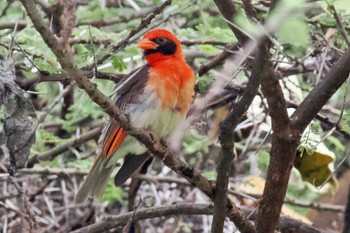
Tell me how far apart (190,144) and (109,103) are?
291 centimetres

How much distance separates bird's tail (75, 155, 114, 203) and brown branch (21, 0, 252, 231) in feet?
3.07

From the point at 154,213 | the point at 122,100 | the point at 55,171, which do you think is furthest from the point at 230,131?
the point at 55,171

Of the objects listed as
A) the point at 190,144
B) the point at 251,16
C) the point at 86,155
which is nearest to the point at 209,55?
the point at 190,144

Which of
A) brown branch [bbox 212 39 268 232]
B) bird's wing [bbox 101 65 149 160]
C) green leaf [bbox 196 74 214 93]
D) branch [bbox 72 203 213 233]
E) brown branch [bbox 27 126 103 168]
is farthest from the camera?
brown branch [bbox 27 126 103 168]

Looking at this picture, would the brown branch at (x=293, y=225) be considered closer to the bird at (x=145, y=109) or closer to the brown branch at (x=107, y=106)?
the brown branch at (x=107, y=106)

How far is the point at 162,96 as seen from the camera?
3498 millimetres

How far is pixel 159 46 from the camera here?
12.3 feet

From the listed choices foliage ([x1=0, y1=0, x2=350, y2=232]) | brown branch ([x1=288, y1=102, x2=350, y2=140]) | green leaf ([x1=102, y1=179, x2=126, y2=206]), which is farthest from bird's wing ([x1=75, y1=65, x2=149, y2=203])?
green leaf ([x1=102, y1=179, x2=126, y2=206])

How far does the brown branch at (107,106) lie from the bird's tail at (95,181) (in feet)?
3.07

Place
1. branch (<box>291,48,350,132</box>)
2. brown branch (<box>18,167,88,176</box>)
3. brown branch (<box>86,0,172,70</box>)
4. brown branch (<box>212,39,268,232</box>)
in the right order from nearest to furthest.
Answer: brown branch (<box>212,39,268,232</box>), branch (<box>291,48,350,132</box>), brown branch (<box>86,0,172,70</box>), brown branch (<box>18,167,88,176</box>)

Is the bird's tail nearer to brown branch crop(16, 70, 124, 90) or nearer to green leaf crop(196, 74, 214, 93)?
brown branch crop(16, 70, 124, 90)

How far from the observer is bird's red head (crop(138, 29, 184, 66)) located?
375 cm

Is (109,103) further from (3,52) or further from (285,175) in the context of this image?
(3,52)

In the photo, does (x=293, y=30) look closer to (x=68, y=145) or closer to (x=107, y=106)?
(x=107, y=106)
